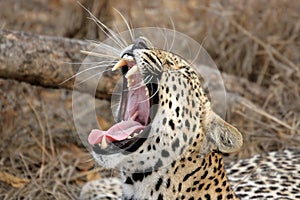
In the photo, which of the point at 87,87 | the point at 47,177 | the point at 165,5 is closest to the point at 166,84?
the point at 87,87

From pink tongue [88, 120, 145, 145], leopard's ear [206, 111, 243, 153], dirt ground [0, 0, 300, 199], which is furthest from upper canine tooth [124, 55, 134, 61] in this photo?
dirt ground [0, 0, 300, 199]

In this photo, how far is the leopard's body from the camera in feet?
12.1

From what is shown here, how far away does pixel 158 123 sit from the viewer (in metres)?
3.67

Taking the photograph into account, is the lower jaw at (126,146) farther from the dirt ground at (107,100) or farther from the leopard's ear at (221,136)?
the dirt ground at (107,100)

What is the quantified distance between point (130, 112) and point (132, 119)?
4cm

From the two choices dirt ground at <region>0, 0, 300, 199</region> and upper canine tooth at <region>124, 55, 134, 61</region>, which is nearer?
upper canine tooth at <region>124, 55, 134, 61</region>

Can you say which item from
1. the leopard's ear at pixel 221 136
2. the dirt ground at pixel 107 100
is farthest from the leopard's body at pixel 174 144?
the dirt ground at pixel 107 100

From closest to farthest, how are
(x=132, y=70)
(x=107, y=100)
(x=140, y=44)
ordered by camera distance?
(x=132, y=70) < (x=140, y=44) < (x=107, y=100)

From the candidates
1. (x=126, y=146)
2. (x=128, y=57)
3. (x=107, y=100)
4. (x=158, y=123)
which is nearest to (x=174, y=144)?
(x=158, y=123)

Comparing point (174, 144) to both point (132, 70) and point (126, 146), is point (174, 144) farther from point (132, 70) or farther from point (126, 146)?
point (132, 70)

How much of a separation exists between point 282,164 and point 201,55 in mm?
1999

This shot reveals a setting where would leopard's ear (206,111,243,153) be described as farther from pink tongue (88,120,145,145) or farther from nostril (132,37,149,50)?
nostril (132,37,149,50)

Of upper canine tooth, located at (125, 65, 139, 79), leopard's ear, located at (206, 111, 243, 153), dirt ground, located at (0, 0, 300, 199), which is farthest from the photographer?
dirt ground, located at (0, 0, 300, 199)

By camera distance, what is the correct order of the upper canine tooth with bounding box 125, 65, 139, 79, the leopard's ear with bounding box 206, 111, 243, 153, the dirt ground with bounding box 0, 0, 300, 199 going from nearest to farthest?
the upper canine tooth with bounding box 125, 65, 139, 79, the leopard's ear with bounding box 206, 111, 243, 153, the dirt ground with bounding box 0, 0, 300, 199
